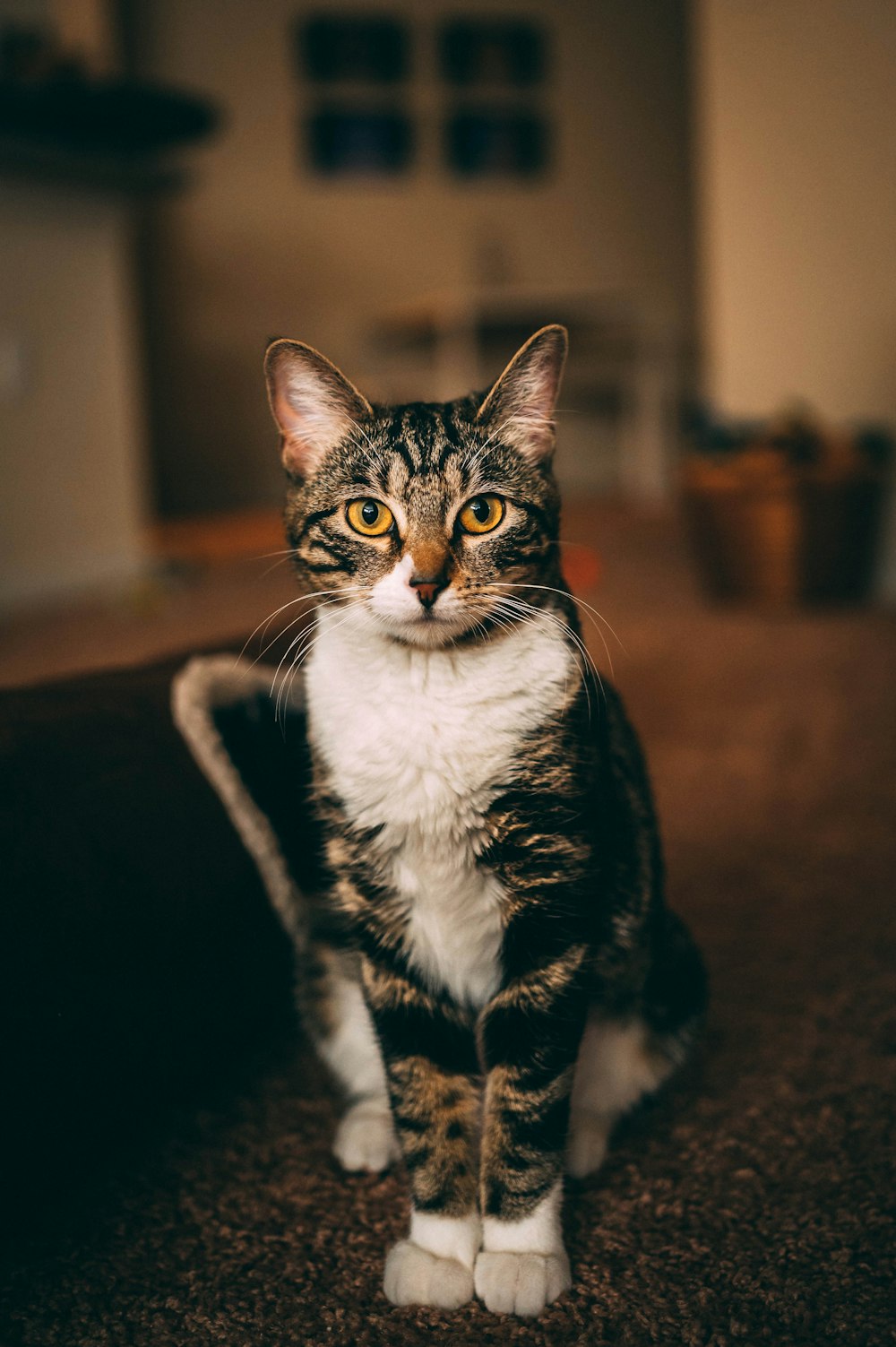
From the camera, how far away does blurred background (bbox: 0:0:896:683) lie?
2662mm

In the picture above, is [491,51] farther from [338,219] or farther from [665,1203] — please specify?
[665,1203]

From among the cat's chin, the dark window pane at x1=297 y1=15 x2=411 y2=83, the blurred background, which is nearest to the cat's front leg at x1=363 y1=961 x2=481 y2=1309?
the cat's chin

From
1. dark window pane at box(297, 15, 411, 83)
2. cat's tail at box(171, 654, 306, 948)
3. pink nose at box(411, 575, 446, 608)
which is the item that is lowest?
cat's tail at box(171, 654, 306, 948)

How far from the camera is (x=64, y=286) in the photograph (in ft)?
10.2

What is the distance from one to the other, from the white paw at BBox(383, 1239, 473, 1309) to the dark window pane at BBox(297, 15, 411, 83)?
5350 millimetres

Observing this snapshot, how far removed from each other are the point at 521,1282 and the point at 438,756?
0.35m

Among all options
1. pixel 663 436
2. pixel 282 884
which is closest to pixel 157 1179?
pixel 282 884

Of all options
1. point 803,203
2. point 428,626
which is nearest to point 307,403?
point 428,626

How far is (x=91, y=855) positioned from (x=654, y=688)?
134cm

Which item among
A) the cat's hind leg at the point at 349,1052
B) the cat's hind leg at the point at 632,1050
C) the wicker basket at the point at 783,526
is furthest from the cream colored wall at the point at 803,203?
the cat's hind leg at the point at 349,1052

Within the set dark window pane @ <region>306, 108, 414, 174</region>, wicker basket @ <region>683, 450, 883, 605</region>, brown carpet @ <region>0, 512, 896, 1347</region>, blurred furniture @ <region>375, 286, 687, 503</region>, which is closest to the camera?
brown carpet @ <region>0, 512, 896, 1347</region>

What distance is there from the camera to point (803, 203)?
9.45 ft

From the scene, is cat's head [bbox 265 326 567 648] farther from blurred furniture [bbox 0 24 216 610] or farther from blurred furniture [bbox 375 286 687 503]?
blurred furniture [bbox 375 286 687 503]

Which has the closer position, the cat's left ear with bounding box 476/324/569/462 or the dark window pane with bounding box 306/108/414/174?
the cat's left ear with bounding box 476/324/569/462
